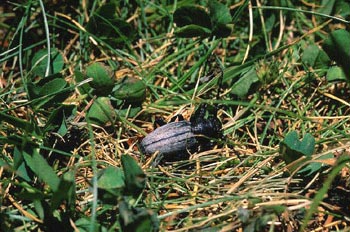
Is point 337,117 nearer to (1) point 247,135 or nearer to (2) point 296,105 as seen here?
(2) point 296,105

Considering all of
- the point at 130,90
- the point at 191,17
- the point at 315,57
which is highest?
the point at 191,17

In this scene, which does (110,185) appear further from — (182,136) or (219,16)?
(219,16)

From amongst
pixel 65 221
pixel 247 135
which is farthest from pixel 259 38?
pixel 65 221

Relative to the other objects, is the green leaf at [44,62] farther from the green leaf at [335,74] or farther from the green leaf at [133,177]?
the green leaf at [335,74]

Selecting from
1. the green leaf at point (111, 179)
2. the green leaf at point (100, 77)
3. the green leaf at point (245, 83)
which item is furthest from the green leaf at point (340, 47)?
the green leaf at point (111, 179)

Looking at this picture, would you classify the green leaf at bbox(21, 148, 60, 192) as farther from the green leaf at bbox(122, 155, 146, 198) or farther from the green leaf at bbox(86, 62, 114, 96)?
the green leaf at bbox(86, 62, 114, 96)

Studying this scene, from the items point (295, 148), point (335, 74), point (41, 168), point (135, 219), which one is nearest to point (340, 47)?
point (335, 74)

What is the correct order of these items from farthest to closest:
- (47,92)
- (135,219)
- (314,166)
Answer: (47,92) < (314,166) < (135,219)
